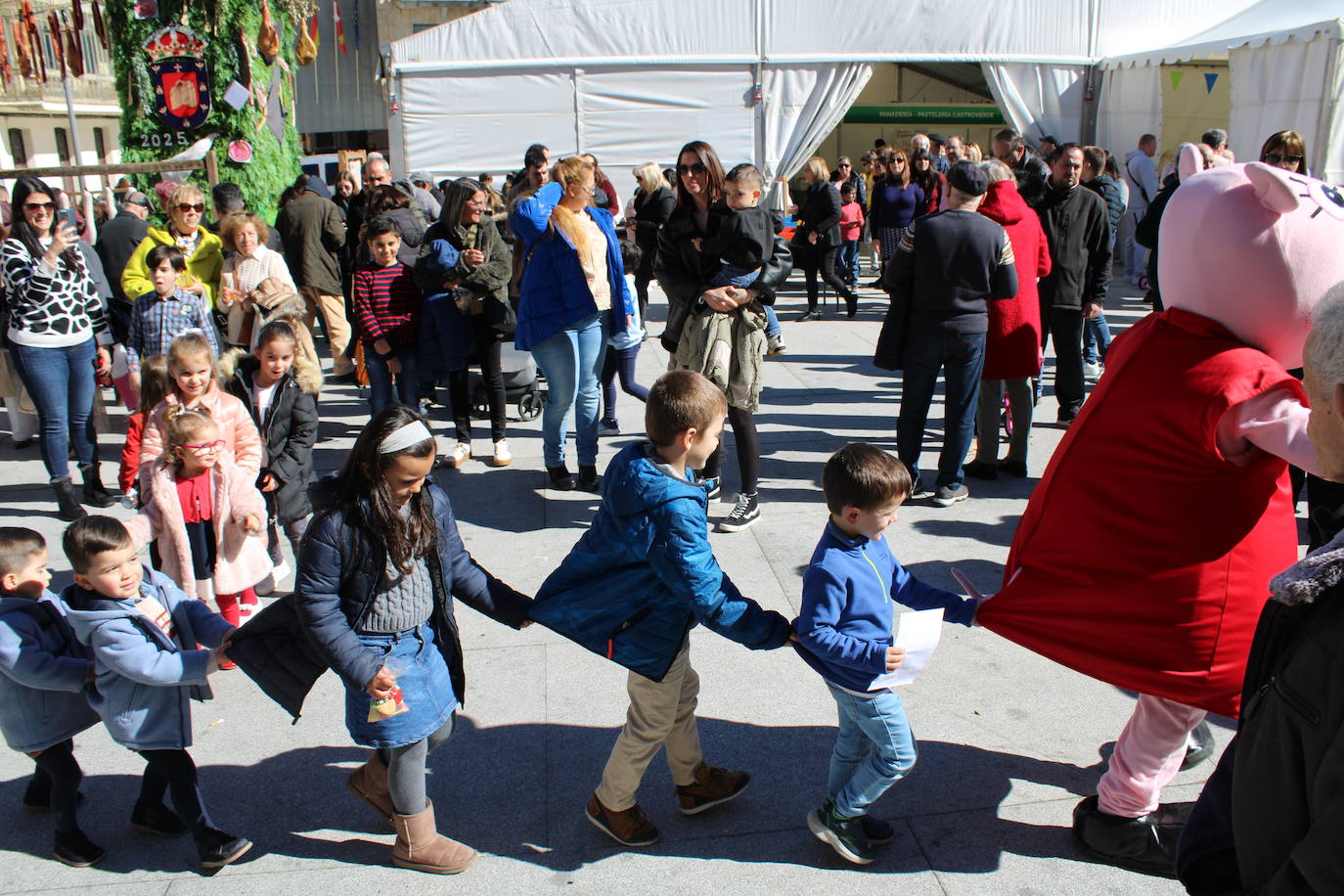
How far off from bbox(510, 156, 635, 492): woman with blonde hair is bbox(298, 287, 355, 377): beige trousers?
283 centimetres

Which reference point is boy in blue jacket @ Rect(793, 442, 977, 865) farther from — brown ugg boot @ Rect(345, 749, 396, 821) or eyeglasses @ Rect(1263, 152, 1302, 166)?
eyeglasses @ Rect(1263, 152, 1302, 166)

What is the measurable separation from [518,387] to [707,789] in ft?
15.2

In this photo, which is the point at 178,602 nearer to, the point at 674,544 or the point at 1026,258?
the point at 674,544

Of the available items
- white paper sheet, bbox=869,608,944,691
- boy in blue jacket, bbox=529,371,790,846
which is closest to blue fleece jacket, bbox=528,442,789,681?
boy in blue jacket, bbox=529,371,790,846

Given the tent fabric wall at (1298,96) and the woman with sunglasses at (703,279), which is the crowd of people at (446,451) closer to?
the woman with sunglasses at (703,279)

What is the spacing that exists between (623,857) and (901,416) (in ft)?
10.1

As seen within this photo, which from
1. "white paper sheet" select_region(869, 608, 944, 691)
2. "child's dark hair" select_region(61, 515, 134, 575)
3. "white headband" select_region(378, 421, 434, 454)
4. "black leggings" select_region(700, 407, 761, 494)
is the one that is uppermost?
"white headband" select_region(378, 421, 434, 454)

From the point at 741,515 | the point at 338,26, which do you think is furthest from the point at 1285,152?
the point at 338,26

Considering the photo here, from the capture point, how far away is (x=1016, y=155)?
9.80 m

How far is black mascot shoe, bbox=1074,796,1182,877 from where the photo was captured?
279 cm

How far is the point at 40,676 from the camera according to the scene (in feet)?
8.87

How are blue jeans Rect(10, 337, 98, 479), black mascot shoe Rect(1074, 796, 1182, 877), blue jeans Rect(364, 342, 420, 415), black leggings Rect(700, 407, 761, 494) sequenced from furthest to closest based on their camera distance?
1. blue jeans Rect(364, 342, 420, 415)
2. blue jeans Rect(10, 337, 98, 479)
3. black leggings Rect(700, 407, 761, 494)
4. black mascot shoe Rect(1074, 796, 1182, 877)

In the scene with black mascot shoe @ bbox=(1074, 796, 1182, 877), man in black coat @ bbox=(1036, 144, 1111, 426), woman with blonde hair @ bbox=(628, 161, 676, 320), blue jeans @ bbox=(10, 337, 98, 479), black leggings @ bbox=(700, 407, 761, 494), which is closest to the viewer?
black mascot shoe @ bbox=(1074, 796, 1182, 877)

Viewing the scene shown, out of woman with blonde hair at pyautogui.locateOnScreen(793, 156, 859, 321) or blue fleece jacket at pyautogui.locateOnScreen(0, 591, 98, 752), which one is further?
woman with blonde hair at pyautogui.locateOnScreen(793, 156, 859, 321)
